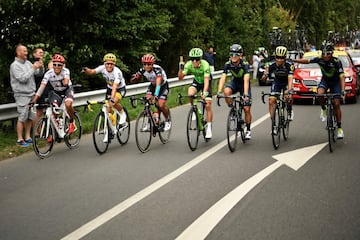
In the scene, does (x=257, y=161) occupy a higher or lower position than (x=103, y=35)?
lower

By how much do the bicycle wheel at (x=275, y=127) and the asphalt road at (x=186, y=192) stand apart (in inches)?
7.0

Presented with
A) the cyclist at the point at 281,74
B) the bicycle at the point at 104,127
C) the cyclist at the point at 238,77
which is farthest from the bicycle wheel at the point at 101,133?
the cyclist at the point at 281,74

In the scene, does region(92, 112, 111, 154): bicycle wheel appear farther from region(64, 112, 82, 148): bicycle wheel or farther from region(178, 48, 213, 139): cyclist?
region(178, 48, 213, 139): cyclist

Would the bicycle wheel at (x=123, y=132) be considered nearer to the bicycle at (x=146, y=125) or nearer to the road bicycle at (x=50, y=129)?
the bicycle at (x=146, y=125)

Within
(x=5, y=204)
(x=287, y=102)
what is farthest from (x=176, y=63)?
(x=5, y=204)

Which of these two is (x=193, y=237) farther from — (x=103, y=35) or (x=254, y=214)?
(x=103, y=35)

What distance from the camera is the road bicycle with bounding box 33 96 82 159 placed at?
9.73 meters

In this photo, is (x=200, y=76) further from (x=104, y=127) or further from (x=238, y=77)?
(x=104, y=127)

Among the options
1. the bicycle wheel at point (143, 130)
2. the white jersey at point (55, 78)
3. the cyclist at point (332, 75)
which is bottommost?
the bicycle wheel at point (143, 130)

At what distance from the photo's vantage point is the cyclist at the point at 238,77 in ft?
34.1

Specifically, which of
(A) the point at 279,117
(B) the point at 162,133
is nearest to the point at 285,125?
(A) the point at 279,117

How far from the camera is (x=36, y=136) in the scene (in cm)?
969

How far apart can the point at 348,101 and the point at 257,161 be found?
9867mm

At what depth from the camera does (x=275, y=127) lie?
1013cm
